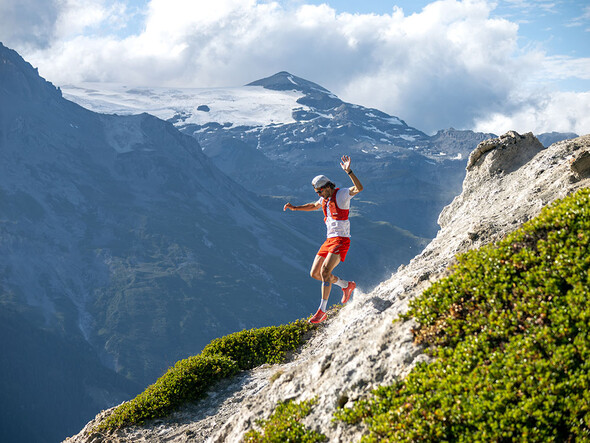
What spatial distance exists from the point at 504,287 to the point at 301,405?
14.3 ft

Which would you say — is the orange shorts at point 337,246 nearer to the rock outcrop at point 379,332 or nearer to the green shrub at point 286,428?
the rock outcrop at point 379,332

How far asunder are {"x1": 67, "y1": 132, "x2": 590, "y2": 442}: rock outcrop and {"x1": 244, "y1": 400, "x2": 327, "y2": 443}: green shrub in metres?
0.19

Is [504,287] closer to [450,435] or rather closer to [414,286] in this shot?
[450,435]

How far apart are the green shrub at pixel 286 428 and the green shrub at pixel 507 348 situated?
2.98ft

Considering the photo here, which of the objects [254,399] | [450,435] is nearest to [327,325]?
[254,399]

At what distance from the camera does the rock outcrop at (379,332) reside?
959cm

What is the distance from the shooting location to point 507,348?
310 inches

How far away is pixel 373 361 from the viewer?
32.1 ft

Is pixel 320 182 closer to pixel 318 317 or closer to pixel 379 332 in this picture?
pixel 318 317

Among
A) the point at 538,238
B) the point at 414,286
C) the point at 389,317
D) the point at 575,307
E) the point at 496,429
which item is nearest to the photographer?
the point at 496,429

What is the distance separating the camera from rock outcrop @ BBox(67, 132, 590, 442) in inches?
377

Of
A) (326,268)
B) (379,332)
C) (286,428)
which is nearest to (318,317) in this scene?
(326,268)

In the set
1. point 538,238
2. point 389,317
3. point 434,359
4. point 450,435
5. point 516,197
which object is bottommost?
Result: point 450,435

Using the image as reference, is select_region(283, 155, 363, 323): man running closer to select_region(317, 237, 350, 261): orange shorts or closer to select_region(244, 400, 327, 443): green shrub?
select_region(317, 237, 350, 261): orange shorts
